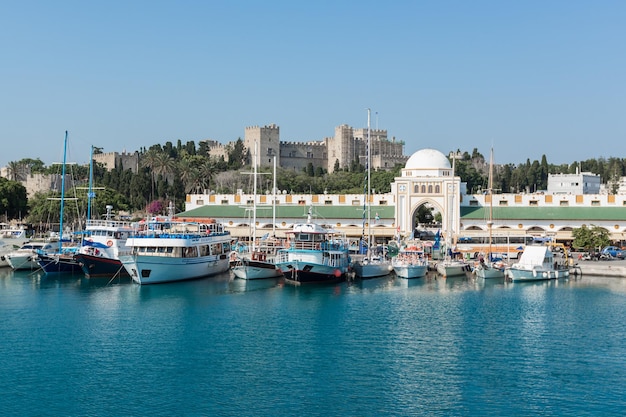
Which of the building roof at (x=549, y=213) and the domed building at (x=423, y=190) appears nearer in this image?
the building roof at (x=549, y=213)

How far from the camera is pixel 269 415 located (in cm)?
2614

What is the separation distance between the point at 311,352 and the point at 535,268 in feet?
93.0

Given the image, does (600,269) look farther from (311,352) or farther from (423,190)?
(311,352)

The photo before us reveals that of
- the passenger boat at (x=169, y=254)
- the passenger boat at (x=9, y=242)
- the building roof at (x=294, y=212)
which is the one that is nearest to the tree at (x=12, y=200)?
the passenger boat at (x=9, y=242)

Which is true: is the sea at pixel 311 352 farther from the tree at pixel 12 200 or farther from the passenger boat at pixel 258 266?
the tree at pixel 12 200

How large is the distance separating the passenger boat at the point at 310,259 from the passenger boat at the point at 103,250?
12.7m

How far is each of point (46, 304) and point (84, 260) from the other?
13175 mm

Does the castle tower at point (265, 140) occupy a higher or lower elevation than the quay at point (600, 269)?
higher

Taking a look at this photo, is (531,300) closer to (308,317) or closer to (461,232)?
(308,317)

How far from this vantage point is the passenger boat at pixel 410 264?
192 feet

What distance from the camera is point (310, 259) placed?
54.8m

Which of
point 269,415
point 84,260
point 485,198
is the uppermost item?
point 485,198

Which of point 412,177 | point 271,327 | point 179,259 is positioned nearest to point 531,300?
point 271,327

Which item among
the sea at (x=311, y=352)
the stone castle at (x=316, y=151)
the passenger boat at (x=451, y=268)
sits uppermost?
the stone castle at (x=316, y=151)
